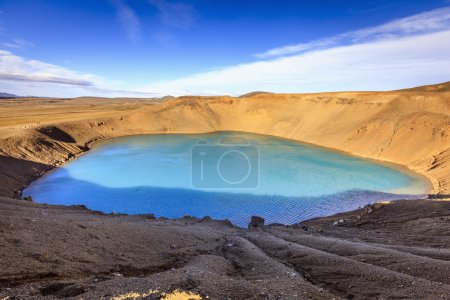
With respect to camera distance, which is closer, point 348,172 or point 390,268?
point 390,268

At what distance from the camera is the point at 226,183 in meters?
23.6

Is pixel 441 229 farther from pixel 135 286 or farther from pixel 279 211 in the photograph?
pixel 135 286

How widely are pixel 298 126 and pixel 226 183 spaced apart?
1227 inches

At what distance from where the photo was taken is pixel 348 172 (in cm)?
2725

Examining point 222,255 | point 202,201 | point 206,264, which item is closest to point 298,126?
point 202,201

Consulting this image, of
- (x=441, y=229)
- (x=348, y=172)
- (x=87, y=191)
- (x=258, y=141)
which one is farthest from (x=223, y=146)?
(x=441, y=229)

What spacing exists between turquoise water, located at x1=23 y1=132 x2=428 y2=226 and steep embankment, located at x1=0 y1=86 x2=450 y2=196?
2128mm

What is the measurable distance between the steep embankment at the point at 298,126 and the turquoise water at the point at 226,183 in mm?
2128

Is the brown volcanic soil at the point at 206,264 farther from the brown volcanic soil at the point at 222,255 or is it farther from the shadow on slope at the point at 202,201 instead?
the shadow on slope at the point at 202,201

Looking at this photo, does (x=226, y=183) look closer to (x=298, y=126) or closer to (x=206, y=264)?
(x=206, y=264)

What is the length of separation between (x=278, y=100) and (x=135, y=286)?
2319 inches

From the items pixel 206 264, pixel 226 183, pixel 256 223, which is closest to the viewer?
pixel 206 264

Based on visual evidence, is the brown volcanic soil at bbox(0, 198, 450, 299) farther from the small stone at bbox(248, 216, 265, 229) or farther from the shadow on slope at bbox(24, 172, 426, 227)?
the shadow on slope at bbox(24, 172, 426, 227)

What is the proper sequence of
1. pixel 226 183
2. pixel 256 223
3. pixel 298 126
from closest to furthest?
pixel 256 223, pixel 226 183, pixel 298 126
